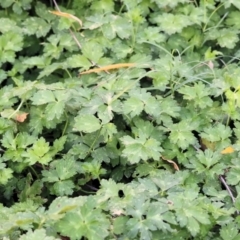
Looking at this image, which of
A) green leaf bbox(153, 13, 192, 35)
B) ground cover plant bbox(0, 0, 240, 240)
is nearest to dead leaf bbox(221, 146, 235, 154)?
ground cover plant bbox(0, 0, 240, 240)

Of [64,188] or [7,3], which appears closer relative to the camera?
[64,188]

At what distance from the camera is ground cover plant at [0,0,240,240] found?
6.08ft

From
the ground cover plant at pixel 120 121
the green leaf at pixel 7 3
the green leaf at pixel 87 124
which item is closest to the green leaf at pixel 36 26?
the ground cover plant at pixel 120 121

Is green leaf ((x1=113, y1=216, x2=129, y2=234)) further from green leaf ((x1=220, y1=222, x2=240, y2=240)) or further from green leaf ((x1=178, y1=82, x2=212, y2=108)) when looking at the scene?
green leaf ((x1=178, y1=82, x2=212, y2=108))

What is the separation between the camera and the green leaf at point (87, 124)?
211cm

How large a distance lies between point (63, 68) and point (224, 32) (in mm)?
853

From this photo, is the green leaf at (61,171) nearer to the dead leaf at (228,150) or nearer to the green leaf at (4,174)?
the green leaf at (4,174)

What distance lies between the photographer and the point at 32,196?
6.99 ft

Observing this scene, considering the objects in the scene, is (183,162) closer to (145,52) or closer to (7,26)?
(145,52)

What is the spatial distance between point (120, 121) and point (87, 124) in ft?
0.69

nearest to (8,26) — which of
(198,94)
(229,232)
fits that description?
(198,94)

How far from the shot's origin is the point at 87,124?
212cm

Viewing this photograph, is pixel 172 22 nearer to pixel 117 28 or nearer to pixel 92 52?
pixel 117 28

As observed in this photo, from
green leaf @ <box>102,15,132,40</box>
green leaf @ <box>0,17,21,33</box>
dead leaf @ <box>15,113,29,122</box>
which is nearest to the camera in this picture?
dead leaf @ <box>15,113,29,122</box>
